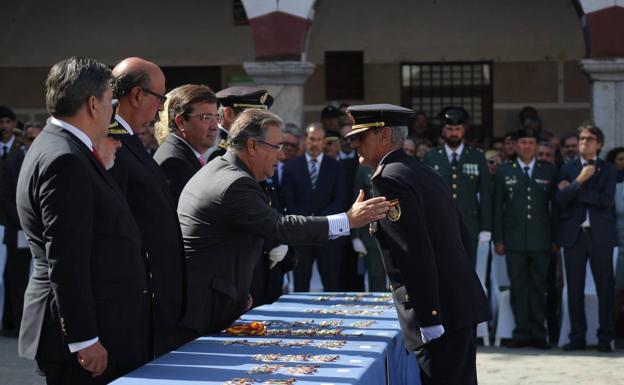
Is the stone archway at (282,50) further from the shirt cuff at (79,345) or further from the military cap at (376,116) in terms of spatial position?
the shirt cuff at (79,345)

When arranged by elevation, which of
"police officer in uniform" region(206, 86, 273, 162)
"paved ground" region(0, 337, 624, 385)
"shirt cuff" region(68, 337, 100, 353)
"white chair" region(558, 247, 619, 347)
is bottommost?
"paved ground" region(0, 337, 624, 385)

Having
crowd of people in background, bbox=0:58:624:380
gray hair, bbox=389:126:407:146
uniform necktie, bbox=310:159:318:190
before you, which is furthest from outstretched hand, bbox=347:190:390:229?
uniform necktie, bbox=310:159:318:190

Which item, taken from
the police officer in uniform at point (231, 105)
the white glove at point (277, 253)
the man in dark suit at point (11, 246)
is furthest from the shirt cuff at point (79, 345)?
the man in dark suit at point (11, 246)

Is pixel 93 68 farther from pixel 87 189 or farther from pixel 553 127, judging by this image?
pixel 553 127

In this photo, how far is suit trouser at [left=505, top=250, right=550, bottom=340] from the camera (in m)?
9.38

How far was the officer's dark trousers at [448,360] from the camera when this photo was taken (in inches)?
177

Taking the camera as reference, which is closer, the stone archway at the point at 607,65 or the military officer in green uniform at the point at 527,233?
the military officer in green uniform at the point at 527,233

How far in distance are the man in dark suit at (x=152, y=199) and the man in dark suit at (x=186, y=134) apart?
0.68m

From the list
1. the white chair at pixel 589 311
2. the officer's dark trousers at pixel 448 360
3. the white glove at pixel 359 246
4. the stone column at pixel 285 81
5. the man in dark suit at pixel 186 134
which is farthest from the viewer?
the stone column at pixel 285 81

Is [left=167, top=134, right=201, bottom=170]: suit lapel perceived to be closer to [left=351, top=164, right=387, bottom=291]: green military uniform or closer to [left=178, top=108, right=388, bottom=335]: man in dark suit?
[left=178, top=108, right=388, bottom=335]: man in dark suit

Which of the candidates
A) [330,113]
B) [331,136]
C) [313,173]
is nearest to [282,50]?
[330,113]

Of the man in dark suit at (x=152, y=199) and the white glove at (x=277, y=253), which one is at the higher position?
the man in dark suit at (x=152, y=199)

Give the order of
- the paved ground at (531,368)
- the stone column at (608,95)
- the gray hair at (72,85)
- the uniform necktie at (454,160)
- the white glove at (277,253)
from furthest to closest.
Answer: the stone column at (608,95)
the uniform necktie at (454,160)
the paved ground at (531,368)
the white glove at (277,253)
the gray hair at (72,85)

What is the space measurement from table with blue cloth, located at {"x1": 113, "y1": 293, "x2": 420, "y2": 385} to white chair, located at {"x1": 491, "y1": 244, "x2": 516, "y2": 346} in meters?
4.02
